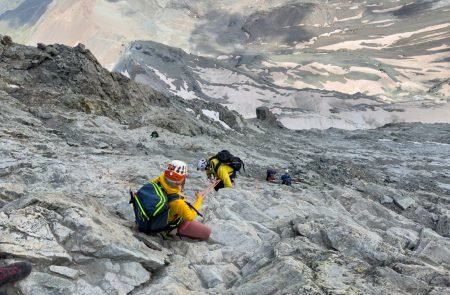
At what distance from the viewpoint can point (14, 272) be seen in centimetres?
430

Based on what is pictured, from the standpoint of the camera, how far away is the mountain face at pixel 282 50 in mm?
69375

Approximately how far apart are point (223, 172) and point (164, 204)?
12.3ft

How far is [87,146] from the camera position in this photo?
13766mm

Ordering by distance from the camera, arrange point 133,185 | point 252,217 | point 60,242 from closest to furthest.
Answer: point 60,242 < point 252,217 < point 133,185

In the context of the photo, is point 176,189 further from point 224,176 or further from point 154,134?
point 154,134

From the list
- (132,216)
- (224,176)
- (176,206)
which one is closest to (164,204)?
(176,206)

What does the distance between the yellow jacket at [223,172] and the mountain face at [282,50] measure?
49.0 m

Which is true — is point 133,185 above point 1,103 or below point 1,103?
below

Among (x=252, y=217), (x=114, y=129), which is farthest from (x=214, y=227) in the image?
(x=114, y=129)

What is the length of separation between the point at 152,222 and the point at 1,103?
11701 mm

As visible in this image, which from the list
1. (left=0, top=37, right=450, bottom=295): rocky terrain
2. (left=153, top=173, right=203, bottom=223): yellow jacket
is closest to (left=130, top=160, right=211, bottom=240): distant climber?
(left=153, top=173, right=203, bottom=223): yellow jacket

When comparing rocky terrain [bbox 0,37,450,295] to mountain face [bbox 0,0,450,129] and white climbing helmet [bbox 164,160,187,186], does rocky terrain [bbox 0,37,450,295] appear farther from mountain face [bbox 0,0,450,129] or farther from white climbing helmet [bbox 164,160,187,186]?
mountain face [bbox 0,0,450,129]

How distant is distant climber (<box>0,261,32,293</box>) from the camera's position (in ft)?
13.7

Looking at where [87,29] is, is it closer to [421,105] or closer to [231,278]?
[421,105]
